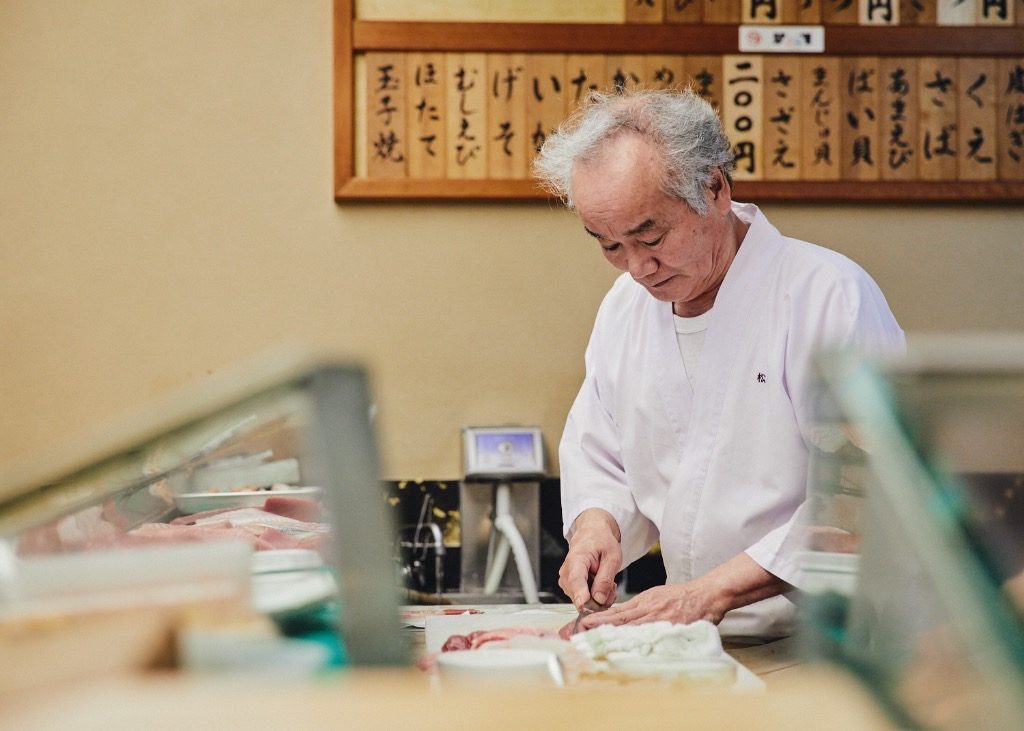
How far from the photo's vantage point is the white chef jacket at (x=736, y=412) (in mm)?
2006

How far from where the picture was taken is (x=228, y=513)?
3.18 ft

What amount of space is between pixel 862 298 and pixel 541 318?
4.10 ft

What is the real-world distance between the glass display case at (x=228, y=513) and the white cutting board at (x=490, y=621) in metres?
0.74

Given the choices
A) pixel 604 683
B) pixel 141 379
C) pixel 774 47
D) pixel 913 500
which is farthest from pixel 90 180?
pixel 913 500

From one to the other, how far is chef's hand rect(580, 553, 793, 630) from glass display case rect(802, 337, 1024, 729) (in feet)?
2.92

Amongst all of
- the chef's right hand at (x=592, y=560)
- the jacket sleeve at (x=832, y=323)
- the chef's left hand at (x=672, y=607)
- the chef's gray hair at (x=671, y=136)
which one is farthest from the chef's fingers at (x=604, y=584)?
the chef's gray hair at (x=671, y=136)

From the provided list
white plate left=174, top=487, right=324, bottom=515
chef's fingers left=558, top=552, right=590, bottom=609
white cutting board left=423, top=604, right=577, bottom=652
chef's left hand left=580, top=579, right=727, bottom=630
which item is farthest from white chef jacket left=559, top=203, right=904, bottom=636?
white plate left=174, top=487, right=324, bottom=515

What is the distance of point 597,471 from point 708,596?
0.56 m

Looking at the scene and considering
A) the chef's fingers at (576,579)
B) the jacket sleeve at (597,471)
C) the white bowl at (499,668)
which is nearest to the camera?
the white bowl at (499,668)

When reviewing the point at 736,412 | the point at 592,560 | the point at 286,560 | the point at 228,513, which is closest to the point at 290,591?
the point at 286,560

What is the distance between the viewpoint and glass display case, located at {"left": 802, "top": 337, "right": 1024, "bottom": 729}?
638 mm

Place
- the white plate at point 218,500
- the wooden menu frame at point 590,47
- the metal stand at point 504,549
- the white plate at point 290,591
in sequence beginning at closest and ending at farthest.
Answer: the white plate at point 290,591, the white plate at point 218,500, the metal stand at point 504,549, the wooden menu frame at point 590,47

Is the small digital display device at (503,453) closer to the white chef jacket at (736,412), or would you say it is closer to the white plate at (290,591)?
the white chef jacket at (736,412)

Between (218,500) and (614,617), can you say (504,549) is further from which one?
(218,500)
